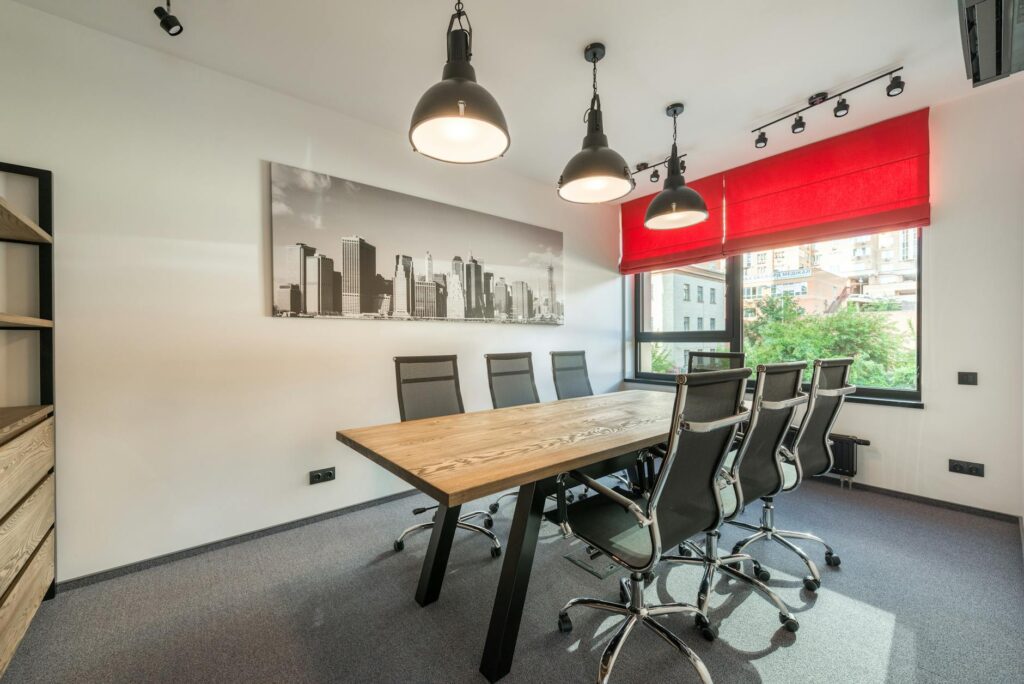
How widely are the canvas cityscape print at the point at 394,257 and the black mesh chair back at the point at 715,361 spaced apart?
1.44 m

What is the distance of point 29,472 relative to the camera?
163 centimetres

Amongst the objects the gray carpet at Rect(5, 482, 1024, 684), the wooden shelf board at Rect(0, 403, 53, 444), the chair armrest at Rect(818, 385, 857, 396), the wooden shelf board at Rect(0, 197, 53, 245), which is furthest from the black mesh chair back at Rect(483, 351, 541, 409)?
the wooden shelf board at Rect(0, 197, 53, 245)

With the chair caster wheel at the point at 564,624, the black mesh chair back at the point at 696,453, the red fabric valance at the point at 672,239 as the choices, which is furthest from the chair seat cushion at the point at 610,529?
the red fabric valance at the point at 672,239

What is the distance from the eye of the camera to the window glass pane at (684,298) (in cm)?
435

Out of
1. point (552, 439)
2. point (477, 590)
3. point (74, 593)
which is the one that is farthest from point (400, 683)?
point (74, 593)

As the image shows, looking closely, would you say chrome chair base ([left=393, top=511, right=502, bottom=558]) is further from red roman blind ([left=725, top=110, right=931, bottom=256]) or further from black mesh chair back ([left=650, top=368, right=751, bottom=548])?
red roman blind ([left=725, top=110, right=931, bottom=256])

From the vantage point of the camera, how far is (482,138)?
70.3 inches

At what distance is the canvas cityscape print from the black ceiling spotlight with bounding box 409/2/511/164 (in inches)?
54.3

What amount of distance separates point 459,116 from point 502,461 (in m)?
1.28

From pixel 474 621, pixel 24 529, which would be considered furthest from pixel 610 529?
pixel 24 529

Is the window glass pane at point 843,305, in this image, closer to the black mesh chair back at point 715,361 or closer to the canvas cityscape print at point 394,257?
the black mesh chair back at point 715,361

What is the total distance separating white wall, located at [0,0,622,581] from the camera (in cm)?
204

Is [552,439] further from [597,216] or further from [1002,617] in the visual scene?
[597,216]

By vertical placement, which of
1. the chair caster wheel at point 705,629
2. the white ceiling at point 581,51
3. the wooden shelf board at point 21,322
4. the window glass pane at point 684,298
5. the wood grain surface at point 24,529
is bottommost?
the chair caster wheel at point 705,629
